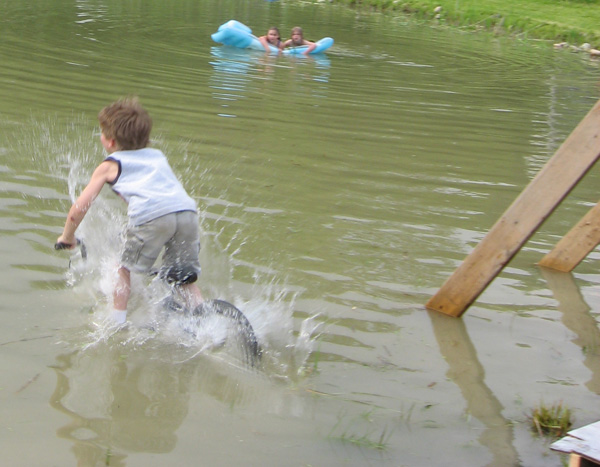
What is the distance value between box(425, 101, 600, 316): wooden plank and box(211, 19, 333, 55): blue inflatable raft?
45.0 ft

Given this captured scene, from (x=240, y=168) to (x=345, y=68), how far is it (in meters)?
8.85

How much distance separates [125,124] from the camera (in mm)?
4770

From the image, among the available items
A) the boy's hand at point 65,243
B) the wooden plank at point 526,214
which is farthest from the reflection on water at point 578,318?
the boy's hand at point 65,243

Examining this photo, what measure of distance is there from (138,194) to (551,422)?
251cm

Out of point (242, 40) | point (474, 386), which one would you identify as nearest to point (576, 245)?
point (474, 386)

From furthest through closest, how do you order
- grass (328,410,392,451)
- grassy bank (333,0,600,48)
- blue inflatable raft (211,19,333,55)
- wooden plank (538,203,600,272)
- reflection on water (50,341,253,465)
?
grassy bank (333,0,600,48) → blue inflatable raft (211,19,333,55) → wooden plank (538,203,600,272) → grass (328,410,392,451) → reflection on water (50,341,253,465)

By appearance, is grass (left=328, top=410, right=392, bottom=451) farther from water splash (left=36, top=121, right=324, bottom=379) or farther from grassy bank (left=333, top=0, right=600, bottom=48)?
grassy bank (left=333, top=0, right=600, bottom=48)

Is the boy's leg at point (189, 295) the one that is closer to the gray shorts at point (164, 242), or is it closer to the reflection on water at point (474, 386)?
the gray shorts at point (164, 242)

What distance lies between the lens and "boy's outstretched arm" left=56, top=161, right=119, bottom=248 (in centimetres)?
471

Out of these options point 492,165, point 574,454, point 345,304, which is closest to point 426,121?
point 492,165

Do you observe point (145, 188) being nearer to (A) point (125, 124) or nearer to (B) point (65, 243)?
(A) point (125, 124)

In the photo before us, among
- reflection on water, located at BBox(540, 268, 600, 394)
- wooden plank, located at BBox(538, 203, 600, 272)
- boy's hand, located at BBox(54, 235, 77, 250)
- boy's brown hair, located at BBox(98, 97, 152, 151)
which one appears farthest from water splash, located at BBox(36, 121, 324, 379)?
wooden plank, located at BBox(538, 203, 600, 272)

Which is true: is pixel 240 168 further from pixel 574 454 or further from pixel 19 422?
pixel 574 454

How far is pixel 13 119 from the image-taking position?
9.37 m
